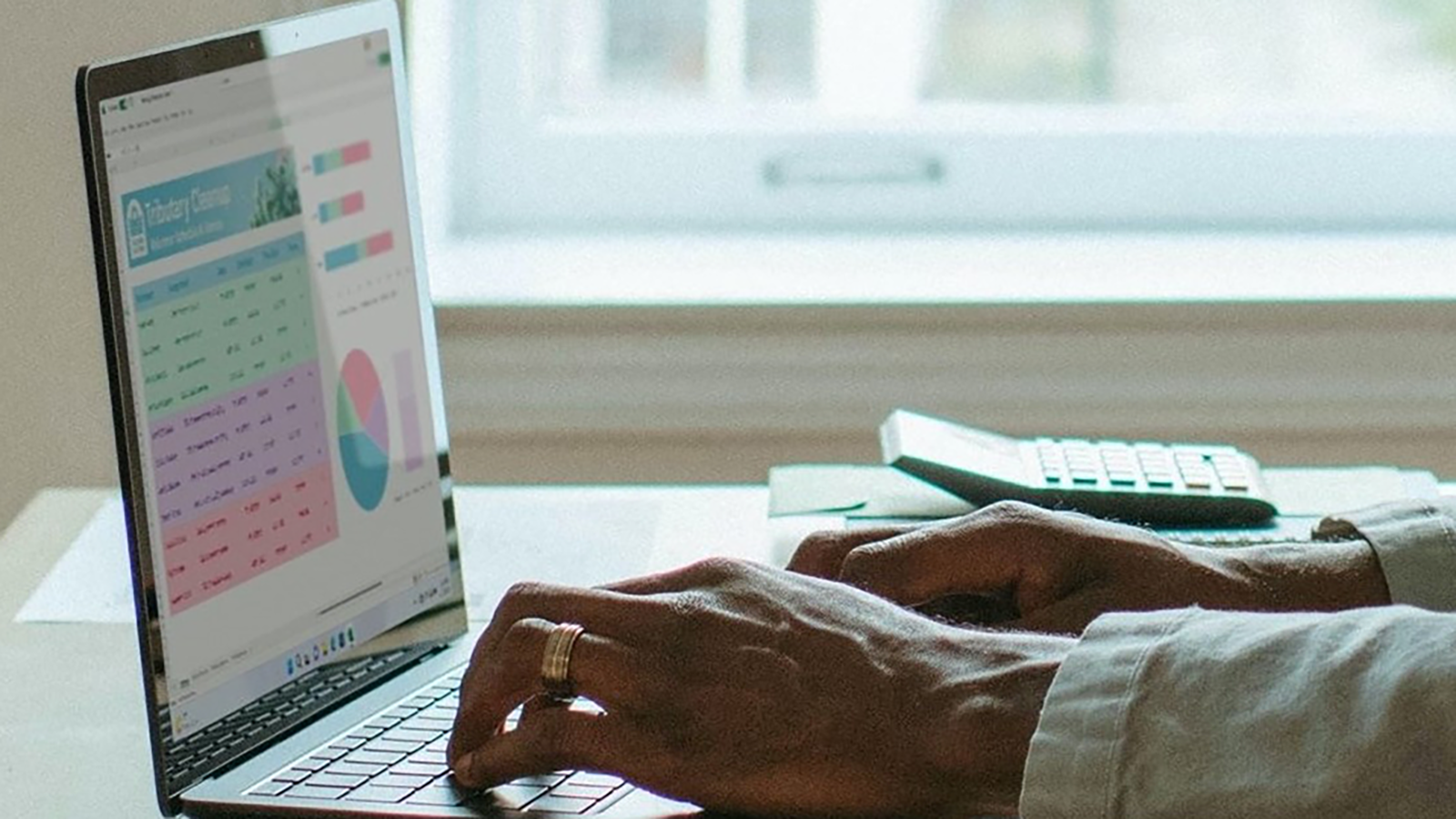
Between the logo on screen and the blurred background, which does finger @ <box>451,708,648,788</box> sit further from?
the blurred background

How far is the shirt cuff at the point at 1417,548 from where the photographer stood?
1.03 m

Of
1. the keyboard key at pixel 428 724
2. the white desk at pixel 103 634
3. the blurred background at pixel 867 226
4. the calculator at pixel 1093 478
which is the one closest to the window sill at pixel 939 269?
the blurred background at pixel 867 226

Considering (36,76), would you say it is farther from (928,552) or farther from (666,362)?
(928,552)

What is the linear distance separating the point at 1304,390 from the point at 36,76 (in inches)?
42.4

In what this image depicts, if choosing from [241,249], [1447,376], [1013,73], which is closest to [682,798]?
[241,249]

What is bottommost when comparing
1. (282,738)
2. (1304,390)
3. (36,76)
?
(1304,390)

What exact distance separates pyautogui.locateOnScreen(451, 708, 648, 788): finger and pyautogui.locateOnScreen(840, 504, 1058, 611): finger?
Answer: 0.58ft

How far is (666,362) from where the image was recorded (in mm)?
1823

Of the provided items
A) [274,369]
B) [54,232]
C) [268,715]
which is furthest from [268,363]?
[54,232]

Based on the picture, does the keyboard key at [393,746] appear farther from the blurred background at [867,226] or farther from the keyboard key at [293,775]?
the blurred background at [867,226]

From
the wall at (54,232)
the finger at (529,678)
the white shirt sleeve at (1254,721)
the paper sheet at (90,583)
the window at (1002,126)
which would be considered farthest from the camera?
the window at (1002,126)

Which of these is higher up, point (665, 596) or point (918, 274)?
point (665, 596)

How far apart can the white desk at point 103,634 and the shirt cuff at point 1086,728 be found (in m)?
0.39

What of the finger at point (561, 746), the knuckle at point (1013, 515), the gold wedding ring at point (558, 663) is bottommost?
the finger at point (561, 746)
